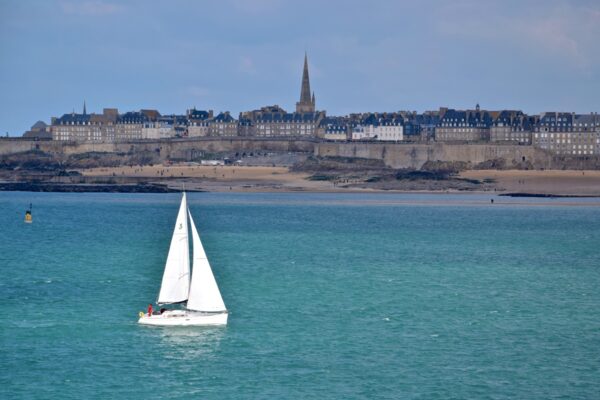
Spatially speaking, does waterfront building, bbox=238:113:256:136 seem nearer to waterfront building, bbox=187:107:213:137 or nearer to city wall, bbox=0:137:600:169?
waterfront building, bbox=187:107:213:137

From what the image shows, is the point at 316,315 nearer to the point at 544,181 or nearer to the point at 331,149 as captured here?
the point at 544,181

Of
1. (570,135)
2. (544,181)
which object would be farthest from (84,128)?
(544,181)

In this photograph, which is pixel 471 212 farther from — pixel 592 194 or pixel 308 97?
pixel 308 97

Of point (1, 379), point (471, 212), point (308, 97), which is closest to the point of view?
point (1, 379)

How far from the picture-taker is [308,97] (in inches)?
7254

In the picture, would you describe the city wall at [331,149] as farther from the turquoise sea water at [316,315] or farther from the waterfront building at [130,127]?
the turquoise sea water at [316,315]

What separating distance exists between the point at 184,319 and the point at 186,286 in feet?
3.10

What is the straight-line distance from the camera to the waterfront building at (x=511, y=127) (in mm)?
143125

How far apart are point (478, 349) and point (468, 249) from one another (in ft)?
84.3

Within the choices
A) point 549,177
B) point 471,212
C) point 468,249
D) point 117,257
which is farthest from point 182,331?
point 549,177

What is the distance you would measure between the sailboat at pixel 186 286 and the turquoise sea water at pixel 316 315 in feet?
1.26

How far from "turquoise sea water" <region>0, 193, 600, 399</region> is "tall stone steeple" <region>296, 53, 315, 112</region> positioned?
380ft

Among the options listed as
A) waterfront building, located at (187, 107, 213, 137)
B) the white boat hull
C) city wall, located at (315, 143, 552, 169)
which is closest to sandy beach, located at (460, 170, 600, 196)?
city wall, located at (315, 143, 552, 169)

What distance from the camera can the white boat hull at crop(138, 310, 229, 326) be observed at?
3133cm
